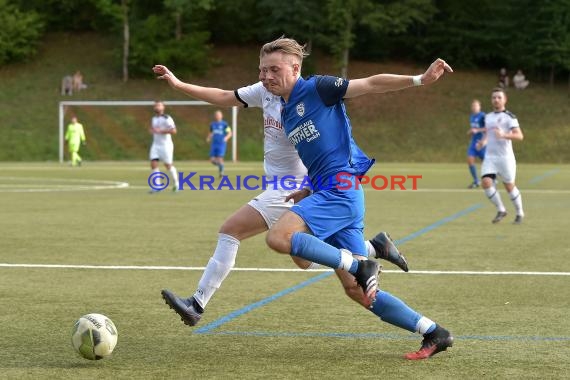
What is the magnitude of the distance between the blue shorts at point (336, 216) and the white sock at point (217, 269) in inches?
35.4

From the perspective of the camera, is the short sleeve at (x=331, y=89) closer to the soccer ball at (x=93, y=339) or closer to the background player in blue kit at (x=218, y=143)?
the soccer ball at (x=93, y=339)

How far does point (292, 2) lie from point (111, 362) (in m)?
57.9

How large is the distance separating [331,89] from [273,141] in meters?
0.98

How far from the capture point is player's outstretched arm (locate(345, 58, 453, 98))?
20.6 feet

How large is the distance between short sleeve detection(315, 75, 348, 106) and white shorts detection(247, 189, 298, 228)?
101 cm

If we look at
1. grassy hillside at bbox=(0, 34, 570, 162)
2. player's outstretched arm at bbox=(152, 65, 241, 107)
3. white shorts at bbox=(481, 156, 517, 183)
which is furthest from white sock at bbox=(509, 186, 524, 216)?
grassy hillside at bbox=(0, 34, 570, 162)

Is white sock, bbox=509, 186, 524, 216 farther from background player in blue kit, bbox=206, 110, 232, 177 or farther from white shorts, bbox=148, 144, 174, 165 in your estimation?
background player in blue kit, bbox=206, 110, 232, 177

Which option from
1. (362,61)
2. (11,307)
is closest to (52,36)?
(362,61)

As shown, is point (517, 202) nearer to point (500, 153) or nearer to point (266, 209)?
point (500, 153)

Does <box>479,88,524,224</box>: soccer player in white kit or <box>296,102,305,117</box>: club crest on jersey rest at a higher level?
<box>296,102,305,117</box>: club crest on jersey

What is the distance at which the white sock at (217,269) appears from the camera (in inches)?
283

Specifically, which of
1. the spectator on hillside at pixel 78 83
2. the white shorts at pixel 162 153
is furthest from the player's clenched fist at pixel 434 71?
the spectator on hillside at pixel 78 83

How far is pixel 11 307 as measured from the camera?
833 centimetres

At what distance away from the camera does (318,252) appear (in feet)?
20.2
